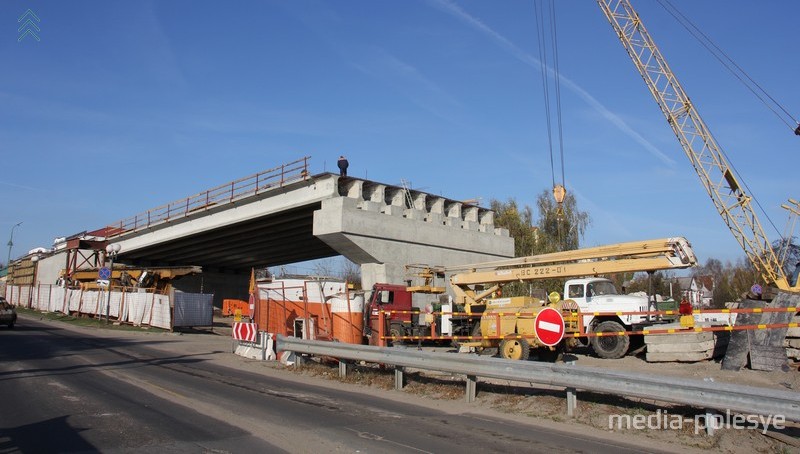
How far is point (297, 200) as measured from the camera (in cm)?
3016

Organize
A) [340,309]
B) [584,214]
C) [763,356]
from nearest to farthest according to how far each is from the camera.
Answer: [763,356], [340,309], [584,214]

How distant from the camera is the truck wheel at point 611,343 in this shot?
16.2 metres

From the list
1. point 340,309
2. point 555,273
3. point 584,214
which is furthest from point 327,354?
point 584,214

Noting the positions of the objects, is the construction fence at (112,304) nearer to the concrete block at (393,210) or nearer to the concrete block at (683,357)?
the concrete block at (393,210)

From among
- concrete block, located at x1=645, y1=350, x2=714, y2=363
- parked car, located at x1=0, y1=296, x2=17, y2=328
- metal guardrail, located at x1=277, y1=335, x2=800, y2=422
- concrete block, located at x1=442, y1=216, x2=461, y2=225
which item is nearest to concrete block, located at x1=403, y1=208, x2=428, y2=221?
concrete block, located at x1=442, y1=216, x2=461, y2=225

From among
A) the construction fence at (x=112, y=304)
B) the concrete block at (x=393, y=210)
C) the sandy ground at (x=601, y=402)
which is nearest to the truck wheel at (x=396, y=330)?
the sandy ground at (x=601, y=402)

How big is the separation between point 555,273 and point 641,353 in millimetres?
3464

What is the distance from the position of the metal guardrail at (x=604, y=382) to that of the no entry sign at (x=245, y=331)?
20.0 feet

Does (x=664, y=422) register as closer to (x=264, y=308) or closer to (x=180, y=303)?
(x=264, y=308)

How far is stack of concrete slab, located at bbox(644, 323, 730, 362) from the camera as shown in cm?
1495

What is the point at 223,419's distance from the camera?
875cm

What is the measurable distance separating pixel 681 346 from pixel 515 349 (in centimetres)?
430

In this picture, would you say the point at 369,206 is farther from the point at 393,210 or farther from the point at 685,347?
the point at 685,347

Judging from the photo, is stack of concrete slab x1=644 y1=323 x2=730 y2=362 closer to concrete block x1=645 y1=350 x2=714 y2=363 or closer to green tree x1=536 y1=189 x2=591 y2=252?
concrete block x1=645 y1=350 x2=714 y2=363
